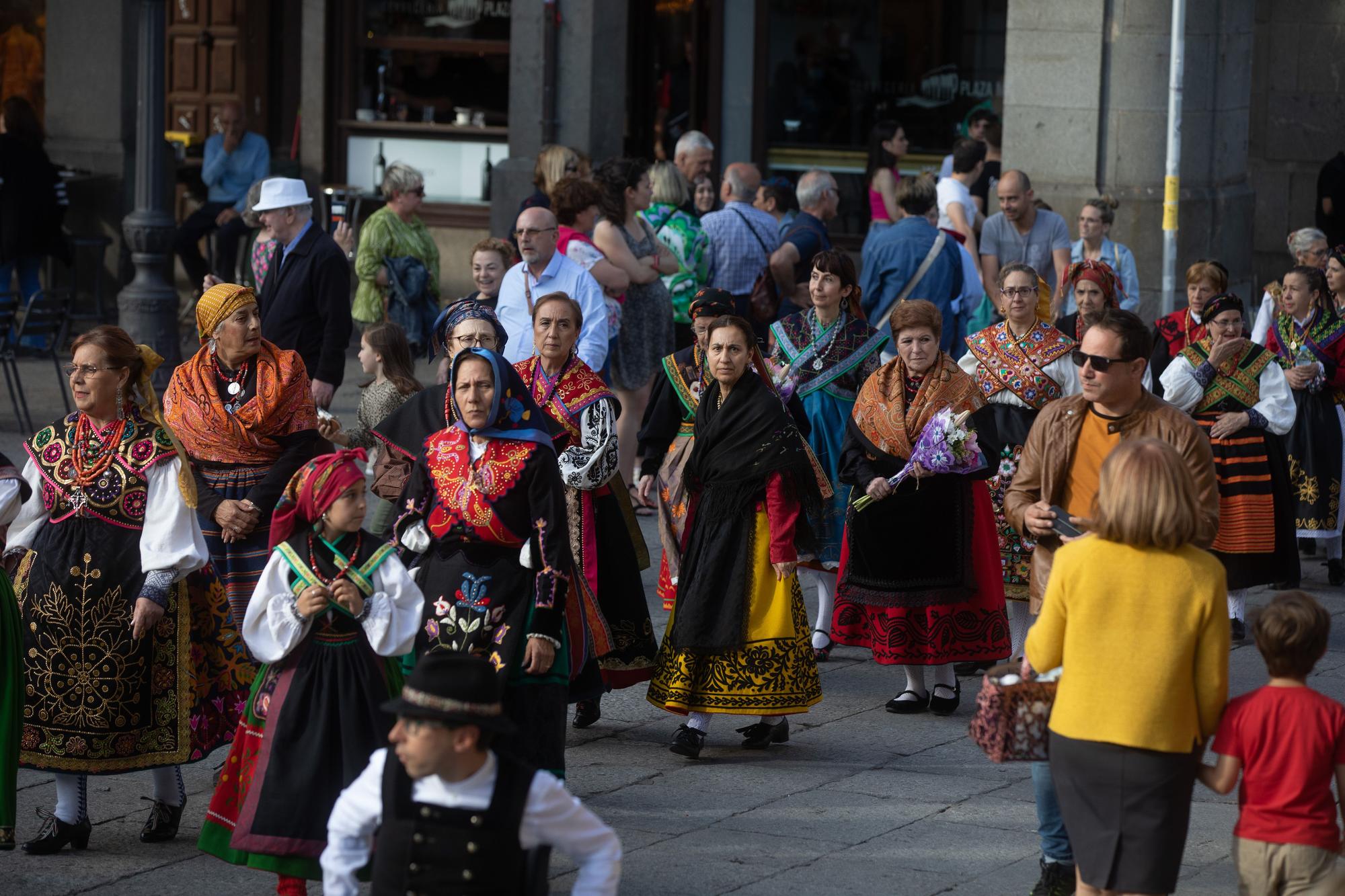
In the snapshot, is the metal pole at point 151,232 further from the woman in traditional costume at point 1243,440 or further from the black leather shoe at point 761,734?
the woman in traditional costume at point 1243,440

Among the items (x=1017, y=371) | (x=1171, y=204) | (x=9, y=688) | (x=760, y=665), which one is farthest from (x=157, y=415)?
(x=1171, y=204)

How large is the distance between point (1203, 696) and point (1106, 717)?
9.5 inches

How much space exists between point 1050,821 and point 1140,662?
1081 millimetres

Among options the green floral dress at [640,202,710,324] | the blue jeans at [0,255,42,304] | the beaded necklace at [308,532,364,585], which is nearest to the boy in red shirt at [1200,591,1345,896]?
the beaded necklace at [308,532,364,585]

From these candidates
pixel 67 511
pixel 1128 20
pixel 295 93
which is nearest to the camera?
pixel 67 511

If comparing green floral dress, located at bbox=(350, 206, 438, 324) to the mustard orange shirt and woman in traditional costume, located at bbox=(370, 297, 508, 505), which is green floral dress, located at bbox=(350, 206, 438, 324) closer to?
woman in traditional costume, located at bbox=(370, 297, 508, 505)

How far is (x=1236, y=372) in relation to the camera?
9.43 m

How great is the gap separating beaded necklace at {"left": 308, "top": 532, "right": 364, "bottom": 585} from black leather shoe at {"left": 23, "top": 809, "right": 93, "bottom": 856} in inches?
58.6

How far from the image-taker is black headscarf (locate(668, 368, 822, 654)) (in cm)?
746

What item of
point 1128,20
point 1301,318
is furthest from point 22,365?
point 1301,318

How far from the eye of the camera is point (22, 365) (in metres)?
16.0

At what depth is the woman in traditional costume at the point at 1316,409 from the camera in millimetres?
10648

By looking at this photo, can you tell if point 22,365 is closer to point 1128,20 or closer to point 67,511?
point 1128,20

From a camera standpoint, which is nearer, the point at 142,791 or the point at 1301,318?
the point at 142,791
